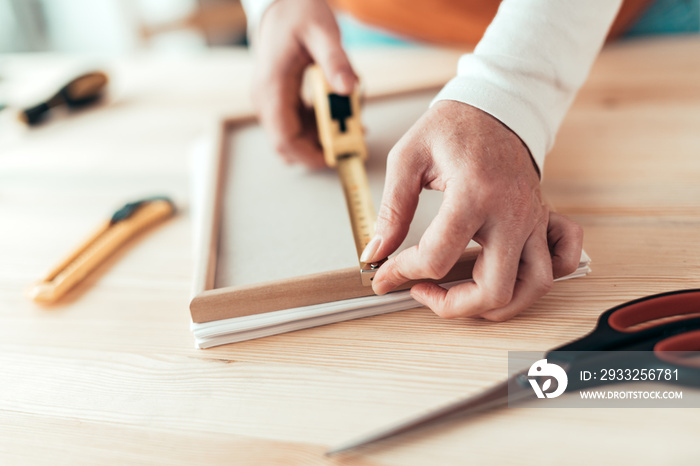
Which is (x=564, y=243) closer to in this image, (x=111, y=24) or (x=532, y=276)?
(x=532, y=276)

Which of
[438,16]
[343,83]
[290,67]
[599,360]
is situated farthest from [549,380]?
[438,16]

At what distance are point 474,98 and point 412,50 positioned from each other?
0.73m

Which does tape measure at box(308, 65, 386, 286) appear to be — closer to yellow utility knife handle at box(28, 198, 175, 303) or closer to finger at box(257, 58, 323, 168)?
finger at box(257, 58, 323, 168)

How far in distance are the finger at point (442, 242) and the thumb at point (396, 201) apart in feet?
0.08

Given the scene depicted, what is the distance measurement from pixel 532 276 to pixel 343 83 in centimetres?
31

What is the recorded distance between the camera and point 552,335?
43 centimetres

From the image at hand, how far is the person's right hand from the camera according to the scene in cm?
67

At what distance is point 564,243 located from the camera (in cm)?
45

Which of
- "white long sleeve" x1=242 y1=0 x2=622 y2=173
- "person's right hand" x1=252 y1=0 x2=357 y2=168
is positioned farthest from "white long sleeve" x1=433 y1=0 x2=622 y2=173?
"person's right hand" x1=252 y1=0 x2=357 y2=168

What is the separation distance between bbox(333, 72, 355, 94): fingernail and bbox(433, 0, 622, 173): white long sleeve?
0.14 metres

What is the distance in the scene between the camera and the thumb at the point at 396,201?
17.4 inches

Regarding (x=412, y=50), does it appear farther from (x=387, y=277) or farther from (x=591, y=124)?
(x=387, y=277)

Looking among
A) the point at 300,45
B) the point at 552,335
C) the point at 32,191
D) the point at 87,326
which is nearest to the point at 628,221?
the point at 552,335

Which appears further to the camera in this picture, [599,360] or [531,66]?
[531,66]
